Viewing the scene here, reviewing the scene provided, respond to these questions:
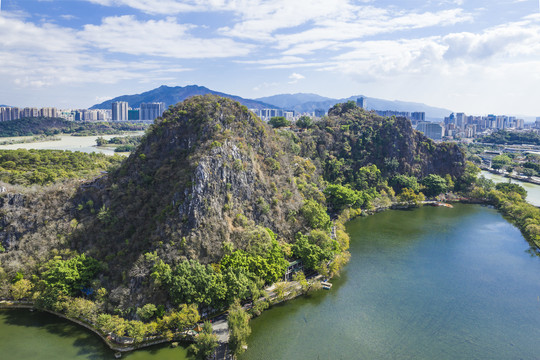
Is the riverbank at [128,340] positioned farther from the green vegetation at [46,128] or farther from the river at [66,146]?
the green vegetation at [46,128]

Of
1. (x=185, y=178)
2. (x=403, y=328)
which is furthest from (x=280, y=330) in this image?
(x=185, y=178)

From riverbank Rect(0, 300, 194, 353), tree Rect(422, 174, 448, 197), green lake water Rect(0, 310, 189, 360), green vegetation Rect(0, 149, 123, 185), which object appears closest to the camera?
green lake water Rect(0, 310, 189, 360)

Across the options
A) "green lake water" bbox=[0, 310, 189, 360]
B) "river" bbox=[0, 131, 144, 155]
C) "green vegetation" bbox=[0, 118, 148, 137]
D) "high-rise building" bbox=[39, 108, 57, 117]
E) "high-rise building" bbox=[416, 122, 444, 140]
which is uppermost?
"high-rise building" bbox=[39, 108, 57, 117]

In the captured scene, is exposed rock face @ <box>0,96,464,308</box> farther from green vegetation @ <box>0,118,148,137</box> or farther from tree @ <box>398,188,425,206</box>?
green vegetation @ <box>0,118,148,137</box>

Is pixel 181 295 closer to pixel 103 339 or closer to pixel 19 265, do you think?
pixel 103 339

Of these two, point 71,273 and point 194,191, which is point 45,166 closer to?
point 71,273

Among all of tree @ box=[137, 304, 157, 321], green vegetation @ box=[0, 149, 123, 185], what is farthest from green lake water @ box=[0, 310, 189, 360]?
green vegetation @ box=[0, 149, 123, 185]
